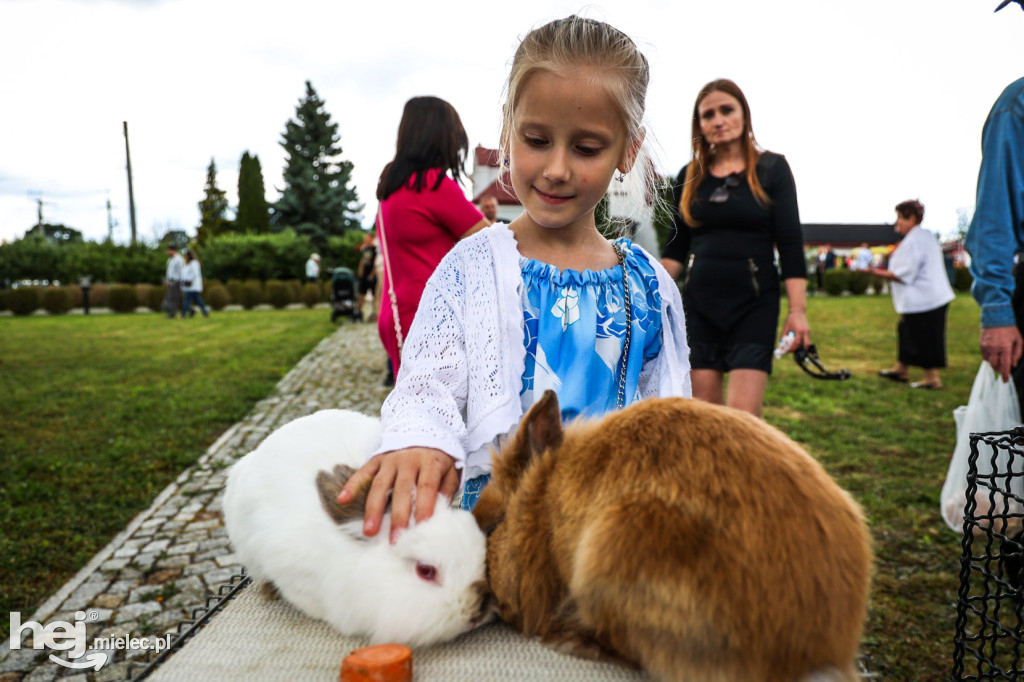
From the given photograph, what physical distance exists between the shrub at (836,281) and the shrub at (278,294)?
25.1 m

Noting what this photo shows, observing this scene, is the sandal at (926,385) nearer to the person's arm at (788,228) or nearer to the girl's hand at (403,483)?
the person's arm at (788,228)

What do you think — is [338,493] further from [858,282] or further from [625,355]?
[858,282]

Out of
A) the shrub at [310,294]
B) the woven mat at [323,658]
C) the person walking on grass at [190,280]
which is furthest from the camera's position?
the shrub at [310,294]

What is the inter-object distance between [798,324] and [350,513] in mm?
3563

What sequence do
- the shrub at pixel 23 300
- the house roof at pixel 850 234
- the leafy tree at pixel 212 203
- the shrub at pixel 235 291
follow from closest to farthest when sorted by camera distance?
the shrub at pixel 23 300, the shrub at pixel 235 291, the leafy tree at pixel 212 203, the house roof at pixel 850 234

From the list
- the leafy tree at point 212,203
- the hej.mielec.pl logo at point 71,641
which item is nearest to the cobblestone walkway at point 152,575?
the hej.mielec.pl logo at point 71,641

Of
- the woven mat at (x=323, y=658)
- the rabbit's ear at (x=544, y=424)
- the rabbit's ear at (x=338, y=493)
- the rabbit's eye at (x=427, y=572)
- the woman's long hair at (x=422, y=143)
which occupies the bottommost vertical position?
the woven mat at (x=323, y=658)

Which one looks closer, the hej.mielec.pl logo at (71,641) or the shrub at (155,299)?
the hej.mielec.pl logo at (71,641)

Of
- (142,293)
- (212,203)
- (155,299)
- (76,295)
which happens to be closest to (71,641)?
(155,299)

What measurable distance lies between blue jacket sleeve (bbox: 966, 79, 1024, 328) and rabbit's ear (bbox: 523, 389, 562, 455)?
304 centimetres

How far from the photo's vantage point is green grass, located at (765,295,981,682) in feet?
11.4

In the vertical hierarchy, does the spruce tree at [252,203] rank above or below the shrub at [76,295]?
above

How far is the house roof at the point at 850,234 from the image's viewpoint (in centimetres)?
7881

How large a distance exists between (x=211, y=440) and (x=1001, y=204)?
7.00m
